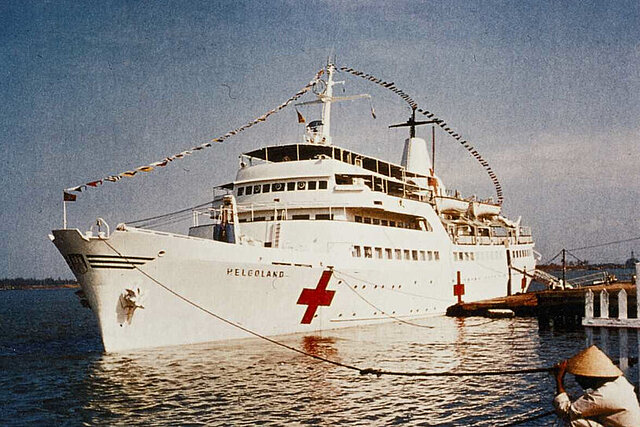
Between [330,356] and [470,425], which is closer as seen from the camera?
[470,425]

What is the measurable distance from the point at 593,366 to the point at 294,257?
12.8 m

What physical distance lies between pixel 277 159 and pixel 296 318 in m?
7.44

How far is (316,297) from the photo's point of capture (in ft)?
57.7

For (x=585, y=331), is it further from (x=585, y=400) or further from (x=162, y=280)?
(x=585, y=400)

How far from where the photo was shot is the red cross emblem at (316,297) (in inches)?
678

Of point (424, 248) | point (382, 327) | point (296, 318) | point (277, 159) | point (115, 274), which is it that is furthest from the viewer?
point (424, 248)

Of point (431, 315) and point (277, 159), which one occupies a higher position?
point (277, 159)

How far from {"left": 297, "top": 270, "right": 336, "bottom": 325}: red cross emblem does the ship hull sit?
0.10ft

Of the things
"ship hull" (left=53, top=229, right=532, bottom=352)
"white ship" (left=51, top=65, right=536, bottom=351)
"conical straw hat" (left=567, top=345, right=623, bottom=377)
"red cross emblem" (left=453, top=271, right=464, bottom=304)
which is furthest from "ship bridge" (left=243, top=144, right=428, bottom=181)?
"conical straw hat" (left=567, top=345, right=623, bottom=377)

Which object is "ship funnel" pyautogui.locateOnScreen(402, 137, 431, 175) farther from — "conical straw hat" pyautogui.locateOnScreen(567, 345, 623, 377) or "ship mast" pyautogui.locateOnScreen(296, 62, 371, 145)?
"conical straw hat" pyautogui.locateOnScreen(567, 345, 623, 377)

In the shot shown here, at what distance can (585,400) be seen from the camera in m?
4.53

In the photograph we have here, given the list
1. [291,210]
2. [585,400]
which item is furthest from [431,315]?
[585,400]

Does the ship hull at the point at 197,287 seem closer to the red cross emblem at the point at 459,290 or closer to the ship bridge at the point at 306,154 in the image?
the ship bridge at the point at 306,154

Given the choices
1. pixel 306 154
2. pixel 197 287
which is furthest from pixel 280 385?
pixel 306 154
